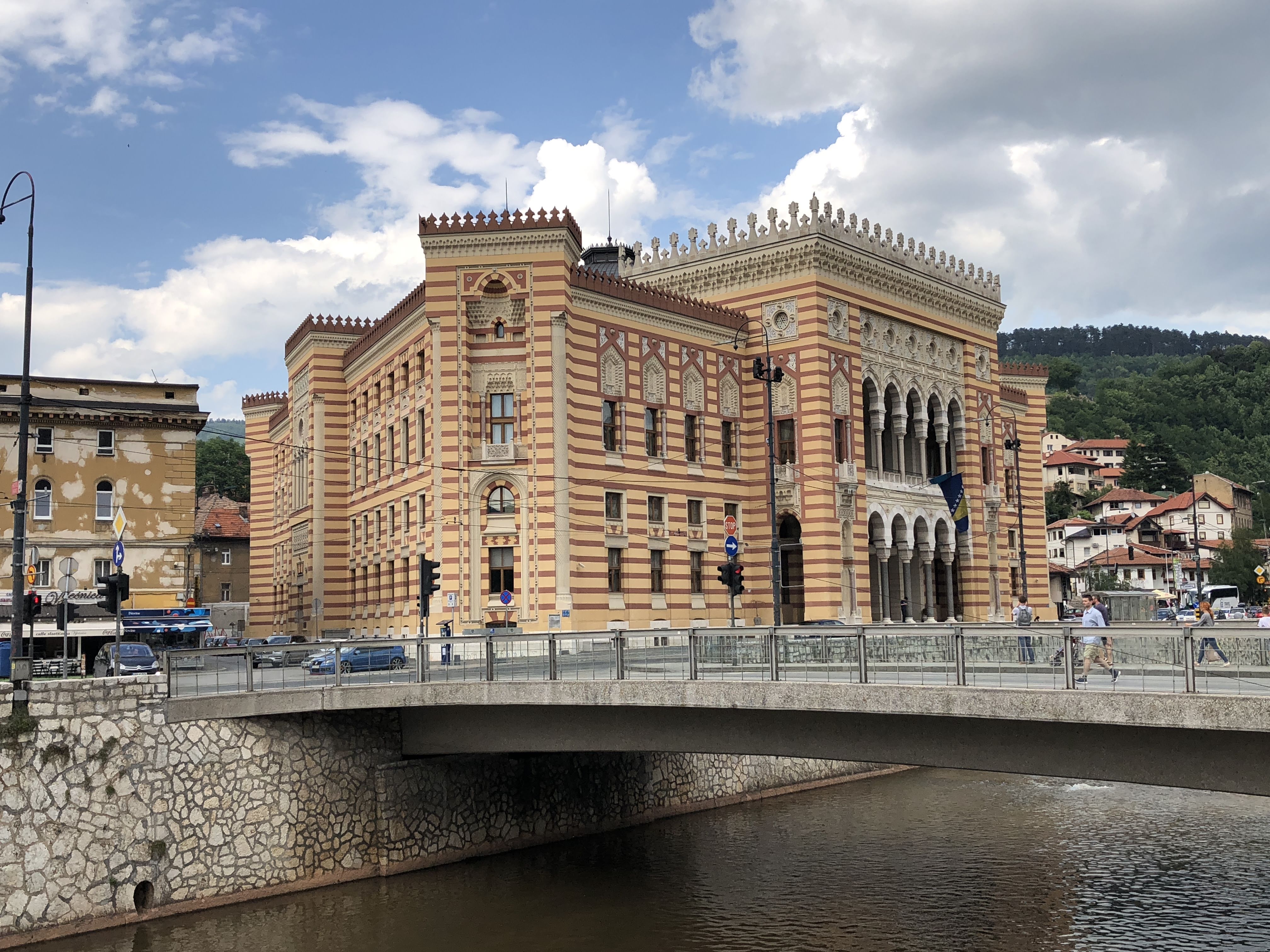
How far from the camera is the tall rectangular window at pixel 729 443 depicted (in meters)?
51.0

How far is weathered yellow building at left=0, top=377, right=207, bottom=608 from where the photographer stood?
42719mm

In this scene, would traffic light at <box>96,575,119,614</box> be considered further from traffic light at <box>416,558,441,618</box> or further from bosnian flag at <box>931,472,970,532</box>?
bosnian flag at <box>931,472,970,532</box>

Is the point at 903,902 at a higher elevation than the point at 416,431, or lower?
lower

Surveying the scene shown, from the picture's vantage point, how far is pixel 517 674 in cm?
2516

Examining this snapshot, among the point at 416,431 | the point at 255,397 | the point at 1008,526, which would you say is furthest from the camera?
the point at 255,397

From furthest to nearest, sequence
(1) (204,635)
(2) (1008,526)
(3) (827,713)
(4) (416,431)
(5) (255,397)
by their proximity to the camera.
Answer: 1. (5) (255,397)
2. (2) (1008,526)
3. (1) (204,635)
4. (4) (416,431)
5. (3) (827,713)

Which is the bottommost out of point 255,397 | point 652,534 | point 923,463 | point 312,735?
point 312,735

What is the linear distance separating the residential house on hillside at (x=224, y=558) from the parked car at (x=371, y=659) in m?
52.7

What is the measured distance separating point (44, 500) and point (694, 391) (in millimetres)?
24649

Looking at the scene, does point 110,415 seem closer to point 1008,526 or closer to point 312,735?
point 312,735

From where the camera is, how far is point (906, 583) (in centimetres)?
5606

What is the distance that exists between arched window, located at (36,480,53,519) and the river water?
22408 mm

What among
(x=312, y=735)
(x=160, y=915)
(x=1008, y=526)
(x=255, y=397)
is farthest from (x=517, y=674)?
(x=255, y=397)

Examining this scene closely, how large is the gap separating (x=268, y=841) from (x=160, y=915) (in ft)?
8.61
